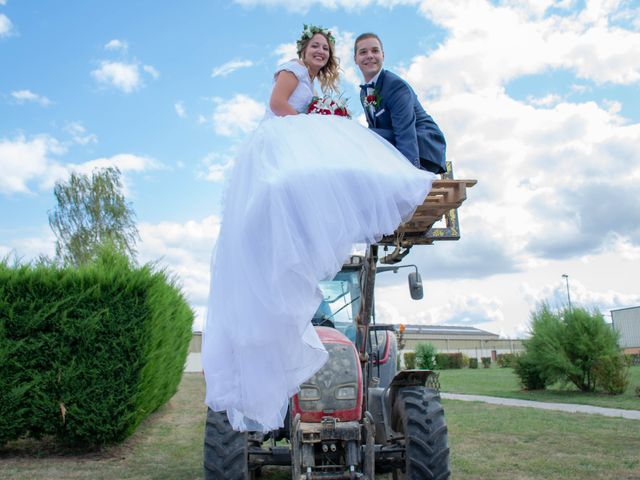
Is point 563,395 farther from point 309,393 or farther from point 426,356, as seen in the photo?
point 426,356

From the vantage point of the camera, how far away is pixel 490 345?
218 ft

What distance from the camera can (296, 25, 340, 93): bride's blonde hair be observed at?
3762 millimetres

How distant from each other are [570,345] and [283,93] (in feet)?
54.4

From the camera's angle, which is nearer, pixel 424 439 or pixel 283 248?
pixel 283 248

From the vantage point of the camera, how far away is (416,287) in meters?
5.66

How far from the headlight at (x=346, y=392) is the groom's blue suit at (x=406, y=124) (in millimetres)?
1948

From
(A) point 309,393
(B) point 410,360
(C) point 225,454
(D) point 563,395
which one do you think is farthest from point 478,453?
(B) point 410,360

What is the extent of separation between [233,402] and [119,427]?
6313 millimetres

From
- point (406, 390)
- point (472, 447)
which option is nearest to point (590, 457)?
point (472, 447)

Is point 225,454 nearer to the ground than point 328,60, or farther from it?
nearer to the ground

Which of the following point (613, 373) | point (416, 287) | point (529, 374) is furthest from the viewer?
point (529, 374)

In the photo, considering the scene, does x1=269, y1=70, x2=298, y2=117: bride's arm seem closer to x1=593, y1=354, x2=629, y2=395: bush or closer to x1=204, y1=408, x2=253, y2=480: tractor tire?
x1=204, y1=408, x2=253, y2=480: tractor tire

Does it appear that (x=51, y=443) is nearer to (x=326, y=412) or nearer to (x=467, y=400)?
(x=326, y=412)

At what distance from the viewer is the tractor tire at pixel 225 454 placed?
488cm
